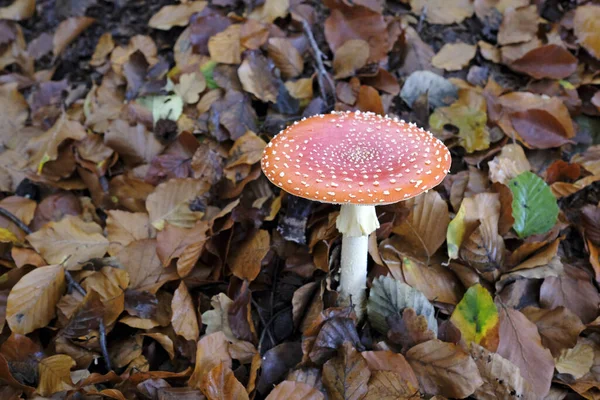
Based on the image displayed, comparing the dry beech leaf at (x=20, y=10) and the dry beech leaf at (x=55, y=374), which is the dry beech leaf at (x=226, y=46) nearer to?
the dry beech leaf at (x=20, y=10)

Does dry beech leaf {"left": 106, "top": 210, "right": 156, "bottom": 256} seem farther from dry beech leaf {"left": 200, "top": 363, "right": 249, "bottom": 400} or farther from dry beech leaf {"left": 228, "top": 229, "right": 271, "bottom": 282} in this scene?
dry beech leaf {"left": 200, "top": 363, "right": 249, "bottom": 400}

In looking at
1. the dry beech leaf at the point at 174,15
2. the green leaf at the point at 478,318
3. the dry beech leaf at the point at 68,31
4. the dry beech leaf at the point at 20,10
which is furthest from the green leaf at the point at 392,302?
the dry beech leaf at the point at 20,10

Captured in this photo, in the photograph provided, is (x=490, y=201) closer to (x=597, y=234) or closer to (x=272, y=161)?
(x=597, y=234)

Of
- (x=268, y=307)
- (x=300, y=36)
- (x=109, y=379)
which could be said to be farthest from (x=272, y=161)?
(x=300, y=36)

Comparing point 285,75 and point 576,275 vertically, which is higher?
point 285,75

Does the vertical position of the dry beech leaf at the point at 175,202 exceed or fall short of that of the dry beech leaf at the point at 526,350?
it exceeds it
